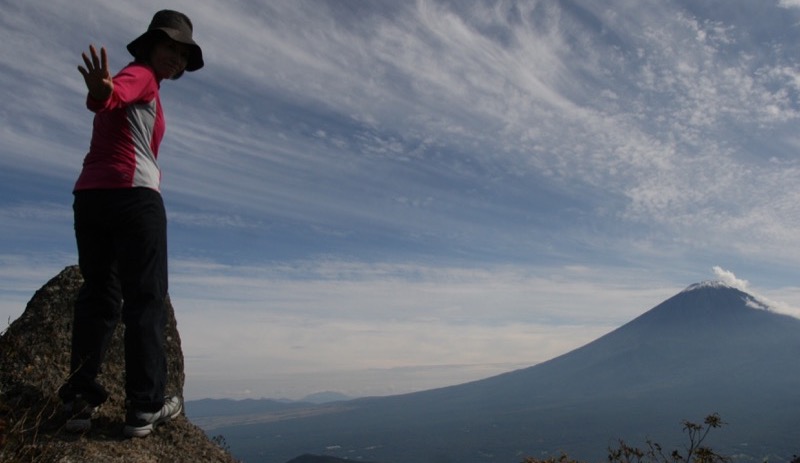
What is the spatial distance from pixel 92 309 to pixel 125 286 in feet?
1.61

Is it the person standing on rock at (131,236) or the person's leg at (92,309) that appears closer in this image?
the person standing on rock at (131,236)

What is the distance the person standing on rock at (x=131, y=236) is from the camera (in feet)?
15.0

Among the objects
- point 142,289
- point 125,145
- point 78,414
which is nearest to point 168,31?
point 125,145

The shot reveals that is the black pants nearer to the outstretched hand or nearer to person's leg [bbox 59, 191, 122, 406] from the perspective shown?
person's leg [bbox 59, 191, 122, 406]

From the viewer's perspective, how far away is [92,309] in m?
4.88

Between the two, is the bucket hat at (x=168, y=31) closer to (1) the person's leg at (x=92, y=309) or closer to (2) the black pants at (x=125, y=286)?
(2) the black pants at (x=125, y=286)

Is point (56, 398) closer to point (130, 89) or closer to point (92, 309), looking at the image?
point (92, 309)

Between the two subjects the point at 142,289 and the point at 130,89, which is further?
the point at 142,289

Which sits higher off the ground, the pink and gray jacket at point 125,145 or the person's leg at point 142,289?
the pink and gray jacket at point 125,145

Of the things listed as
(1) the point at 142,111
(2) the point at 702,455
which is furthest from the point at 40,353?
(2) the point at 702,455

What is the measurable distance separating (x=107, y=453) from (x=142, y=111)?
2749 millimetres

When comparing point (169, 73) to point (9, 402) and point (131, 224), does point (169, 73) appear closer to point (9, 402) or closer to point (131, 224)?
point (131, 224)

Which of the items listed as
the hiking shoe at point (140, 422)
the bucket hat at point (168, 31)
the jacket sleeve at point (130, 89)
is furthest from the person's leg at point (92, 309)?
the bucket hat at point (168, 31)

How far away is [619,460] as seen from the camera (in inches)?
238
